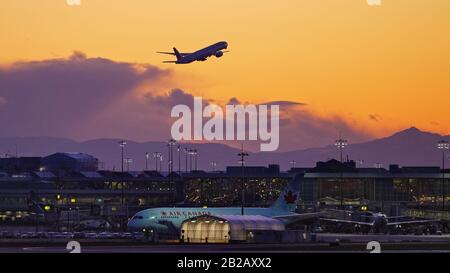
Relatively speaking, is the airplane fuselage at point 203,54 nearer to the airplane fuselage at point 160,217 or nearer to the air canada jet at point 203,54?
the air canada jet at point 203,54

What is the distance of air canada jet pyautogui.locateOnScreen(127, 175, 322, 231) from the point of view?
487 feet

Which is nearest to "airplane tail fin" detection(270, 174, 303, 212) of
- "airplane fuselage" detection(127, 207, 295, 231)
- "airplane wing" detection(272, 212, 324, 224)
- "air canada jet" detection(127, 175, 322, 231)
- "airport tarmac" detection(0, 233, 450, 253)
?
"air canada jet" detection(127, 175, 322, 231)

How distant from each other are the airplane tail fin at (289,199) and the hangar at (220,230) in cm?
3734

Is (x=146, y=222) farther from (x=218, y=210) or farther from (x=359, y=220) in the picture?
(x=359, y=220)

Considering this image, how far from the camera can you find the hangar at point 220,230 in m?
119

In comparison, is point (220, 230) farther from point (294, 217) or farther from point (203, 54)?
point (203, 54)

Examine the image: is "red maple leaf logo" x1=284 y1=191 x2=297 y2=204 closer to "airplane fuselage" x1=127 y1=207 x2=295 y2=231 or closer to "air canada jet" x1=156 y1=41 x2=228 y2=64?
"airplane fuselage" x1=127 y1=207 x2=295 y2=231

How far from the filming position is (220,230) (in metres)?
120

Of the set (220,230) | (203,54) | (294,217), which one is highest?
(203,54)

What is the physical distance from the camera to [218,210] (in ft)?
518

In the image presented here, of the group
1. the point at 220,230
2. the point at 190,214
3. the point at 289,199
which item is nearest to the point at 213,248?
the point at 220,230

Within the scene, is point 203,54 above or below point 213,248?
above

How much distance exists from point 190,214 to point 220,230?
31.1 m
